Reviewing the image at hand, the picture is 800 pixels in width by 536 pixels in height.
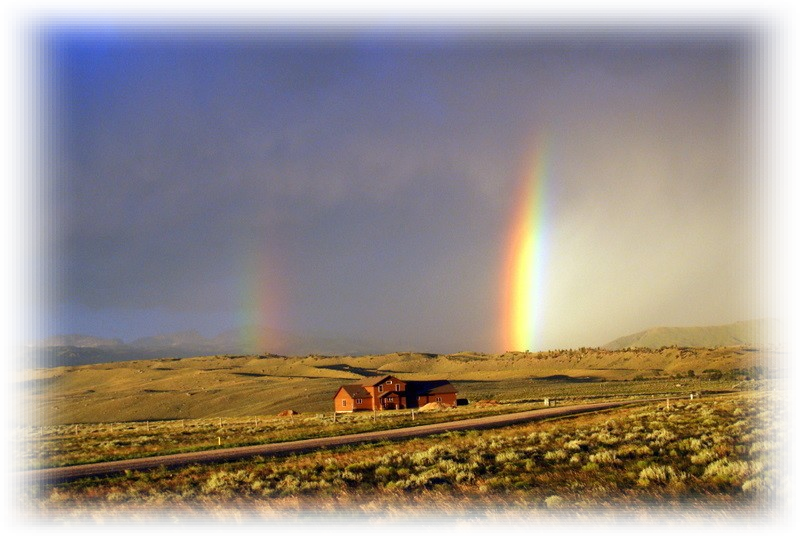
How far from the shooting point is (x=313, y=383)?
121062mm

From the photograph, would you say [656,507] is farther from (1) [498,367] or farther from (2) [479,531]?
(1) [498,367]

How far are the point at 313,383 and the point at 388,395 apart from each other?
4467 cm

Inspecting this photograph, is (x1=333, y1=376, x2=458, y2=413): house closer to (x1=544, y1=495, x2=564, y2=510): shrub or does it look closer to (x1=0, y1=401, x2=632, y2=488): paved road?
(x1=0, y1=401, x2=632, y2=488): paved road

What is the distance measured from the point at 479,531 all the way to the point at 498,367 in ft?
575

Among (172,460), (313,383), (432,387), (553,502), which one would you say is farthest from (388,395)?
(553,502)

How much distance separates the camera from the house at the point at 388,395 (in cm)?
7925

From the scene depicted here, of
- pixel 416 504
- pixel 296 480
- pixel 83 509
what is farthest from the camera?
pixel 296 480

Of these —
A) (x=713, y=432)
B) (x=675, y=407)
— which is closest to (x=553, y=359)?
(x=675, y=407)

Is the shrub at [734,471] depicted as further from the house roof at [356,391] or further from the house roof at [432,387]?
the house roof at [356,391]

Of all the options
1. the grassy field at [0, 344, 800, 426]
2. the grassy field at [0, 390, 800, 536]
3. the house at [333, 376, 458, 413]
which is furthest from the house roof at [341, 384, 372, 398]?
the grassy field at [0, 390, 800, 536]

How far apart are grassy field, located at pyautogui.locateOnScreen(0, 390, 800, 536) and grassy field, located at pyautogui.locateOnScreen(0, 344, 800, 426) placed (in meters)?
Result: 58.7

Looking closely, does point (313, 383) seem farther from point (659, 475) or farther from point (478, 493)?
point (659, 475)

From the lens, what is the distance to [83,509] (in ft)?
53.0

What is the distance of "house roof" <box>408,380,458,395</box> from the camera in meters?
80.5
